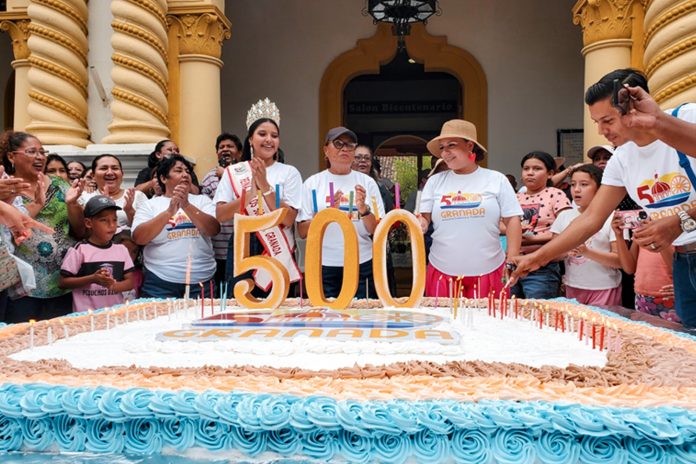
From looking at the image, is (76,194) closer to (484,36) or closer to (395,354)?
(395,354)

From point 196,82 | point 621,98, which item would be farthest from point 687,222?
point 196,82

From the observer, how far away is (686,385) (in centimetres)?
174

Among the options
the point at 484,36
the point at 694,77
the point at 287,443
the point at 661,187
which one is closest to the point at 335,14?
the point at 484,36

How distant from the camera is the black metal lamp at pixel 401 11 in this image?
750 centimetres

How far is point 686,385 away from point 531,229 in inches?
119

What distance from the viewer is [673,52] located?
5812 millimetres

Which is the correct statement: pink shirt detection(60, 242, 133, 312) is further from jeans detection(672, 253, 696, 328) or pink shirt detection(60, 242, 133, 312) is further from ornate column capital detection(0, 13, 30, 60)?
ornate column capital detection(0, 13, 30, 60)

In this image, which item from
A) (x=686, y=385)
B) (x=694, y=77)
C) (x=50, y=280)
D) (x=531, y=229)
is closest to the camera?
(x=686, y=385)

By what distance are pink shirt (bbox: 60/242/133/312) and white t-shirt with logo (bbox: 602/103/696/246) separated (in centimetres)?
318

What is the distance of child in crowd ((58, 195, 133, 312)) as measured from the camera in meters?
4.03

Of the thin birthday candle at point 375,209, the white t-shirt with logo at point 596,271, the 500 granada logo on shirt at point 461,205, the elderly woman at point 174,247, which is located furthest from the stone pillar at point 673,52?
the elderly woman at point 174,247

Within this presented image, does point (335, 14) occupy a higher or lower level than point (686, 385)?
higher

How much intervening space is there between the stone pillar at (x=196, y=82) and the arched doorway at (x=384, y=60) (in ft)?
9.39

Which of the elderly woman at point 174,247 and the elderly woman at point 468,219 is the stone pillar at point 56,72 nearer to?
the elderly woman at point 174,247
